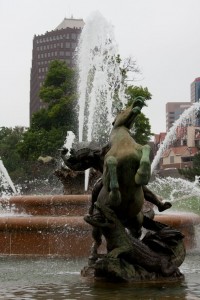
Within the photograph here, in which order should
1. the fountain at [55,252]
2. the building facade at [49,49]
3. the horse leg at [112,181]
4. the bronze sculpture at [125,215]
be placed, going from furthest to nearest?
the building facade at [49,49], the bronze sculpture at [125,215], the horse leg at [112,181], the fountain at [55,252]

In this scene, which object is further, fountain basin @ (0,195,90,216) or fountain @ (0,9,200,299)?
fountain basin @ (0,195,90,216)

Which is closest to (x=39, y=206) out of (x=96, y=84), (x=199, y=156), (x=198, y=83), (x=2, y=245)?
(x=2, y=245)

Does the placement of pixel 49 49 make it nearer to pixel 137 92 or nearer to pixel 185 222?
pixel 137 92

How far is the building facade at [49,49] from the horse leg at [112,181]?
104m

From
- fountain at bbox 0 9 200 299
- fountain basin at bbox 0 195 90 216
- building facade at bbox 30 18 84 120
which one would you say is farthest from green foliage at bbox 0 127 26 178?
fountain at bbox 0 9 200 299

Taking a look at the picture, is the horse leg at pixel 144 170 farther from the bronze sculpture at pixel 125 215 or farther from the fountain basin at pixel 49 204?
the fountain basin at pixel 49 204

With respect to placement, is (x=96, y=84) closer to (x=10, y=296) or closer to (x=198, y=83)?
(x=10, y=296)

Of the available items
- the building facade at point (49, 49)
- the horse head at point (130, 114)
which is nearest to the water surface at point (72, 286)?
the horse head at point (130, 114)

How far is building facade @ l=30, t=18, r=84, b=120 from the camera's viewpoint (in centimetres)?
11094

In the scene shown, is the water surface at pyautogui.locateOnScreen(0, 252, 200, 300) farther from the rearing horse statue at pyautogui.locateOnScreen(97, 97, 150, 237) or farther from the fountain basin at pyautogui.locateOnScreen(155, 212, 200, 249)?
the fountain basin at pyautogui.locateOnScreen(155, 212, 200, 249)

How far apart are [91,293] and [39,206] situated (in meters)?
6.16

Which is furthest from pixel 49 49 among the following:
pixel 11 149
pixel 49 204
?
pixel 49 204

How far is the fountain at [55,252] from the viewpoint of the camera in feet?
A: 19.5

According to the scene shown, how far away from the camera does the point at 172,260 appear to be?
6.86 meters
